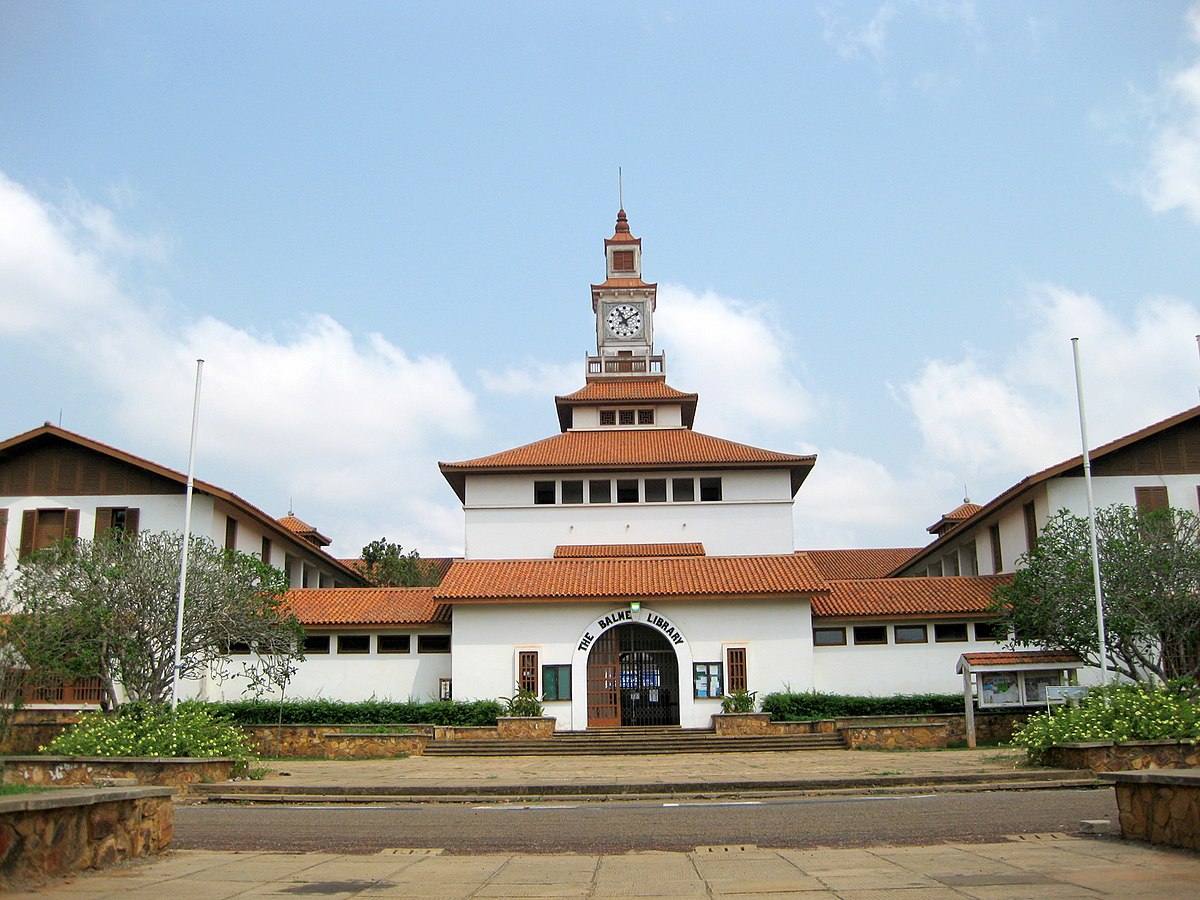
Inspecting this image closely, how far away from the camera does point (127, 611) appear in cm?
2406

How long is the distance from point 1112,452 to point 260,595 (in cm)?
2400

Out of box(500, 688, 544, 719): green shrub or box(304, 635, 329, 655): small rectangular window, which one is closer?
box(500, 688, 544, 719): green shrub

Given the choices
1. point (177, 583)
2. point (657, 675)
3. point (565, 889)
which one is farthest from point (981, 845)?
point (657, 675)

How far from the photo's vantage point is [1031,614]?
2677 cm

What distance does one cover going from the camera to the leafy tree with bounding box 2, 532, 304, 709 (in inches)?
926

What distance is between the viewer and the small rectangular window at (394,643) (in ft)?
108

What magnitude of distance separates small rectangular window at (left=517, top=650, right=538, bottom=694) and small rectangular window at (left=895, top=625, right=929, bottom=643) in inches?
421

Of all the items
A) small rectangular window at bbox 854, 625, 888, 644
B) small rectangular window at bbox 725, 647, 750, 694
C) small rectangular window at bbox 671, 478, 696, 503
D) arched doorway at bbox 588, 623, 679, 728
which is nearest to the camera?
small rectangular window at bbox 725, 647, 750, 694

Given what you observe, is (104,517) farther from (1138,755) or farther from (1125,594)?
(1125,594)

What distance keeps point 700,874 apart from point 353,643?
24.9 m

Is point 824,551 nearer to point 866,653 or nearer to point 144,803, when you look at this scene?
point 866,653

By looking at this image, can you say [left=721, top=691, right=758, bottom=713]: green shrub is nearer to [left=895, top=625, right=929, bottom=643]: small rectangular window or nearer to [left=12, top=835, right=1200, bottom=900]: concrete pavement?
[left=895, top=625, right=929, bottom=643]: small rectangular window

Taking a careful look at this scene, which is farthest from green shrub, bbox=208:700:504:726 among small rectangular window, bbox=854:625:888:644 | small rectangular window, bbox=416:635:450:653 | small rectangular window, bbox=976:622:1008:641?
small rectangular window, bbox=976:622:1008:641

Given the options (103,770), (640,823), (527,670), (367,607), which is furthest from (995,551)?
(103,770)
